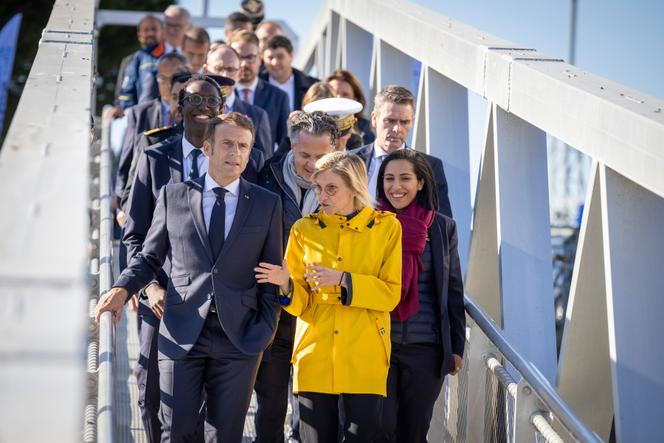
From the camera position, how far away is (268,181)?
5.99 metres

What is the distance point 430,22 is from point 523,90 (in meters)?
2.20

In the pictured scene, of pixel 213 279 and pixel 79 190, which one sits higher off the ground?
pixel 79 190

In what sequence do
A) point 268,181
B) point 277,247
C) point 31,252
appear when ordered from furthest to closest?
point 268,181 → point 277,247 → point 31,252

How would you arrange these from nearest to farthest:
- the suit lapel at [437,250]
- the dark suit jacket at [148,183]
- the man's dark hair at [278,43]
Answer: the suit lapel at [437,250] → the dark suit jacket at [148,183] → the man's dark hair at [278,43]

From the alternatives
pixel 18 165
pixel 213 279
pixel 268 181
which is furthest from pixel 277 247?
pixel 18 165

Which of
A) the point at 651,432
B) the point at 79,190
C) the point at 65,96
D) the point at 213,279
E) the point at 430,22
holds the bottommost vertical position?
the point at 651,432

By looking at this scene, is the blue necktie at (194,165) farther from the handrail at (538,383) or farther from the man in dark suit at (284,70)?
the man in dark suit at (284,70)

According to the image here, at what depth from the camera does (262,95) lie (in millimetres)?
8539

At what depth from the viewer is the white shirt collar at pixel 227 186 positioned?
5.22 meters

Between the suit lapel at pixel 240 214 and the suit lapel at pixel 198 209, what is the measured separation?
76 millimetres

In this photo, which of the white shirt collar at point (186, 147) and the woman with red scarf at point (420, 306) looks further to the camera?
the white shirt collar at point (186, 147)

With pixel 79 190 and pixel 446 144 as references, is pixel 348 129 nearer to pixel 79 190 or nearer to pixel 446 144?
pixel 446 144

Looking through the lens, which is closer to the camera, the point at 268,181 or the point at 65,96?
the point at 65,96

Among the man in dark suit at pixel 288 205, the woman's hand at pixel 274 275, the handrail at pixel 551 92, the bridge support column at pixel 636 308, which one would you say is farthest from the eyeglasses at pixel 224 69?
the bridge support column at pixel 636 308
